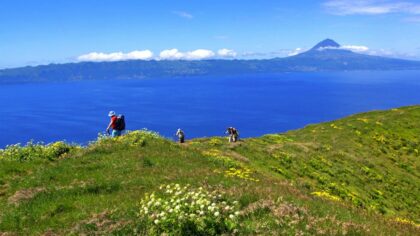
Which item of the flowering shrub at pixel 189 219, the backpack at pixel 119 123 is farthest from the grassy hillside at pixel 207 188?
the backpack at pixel 119 123

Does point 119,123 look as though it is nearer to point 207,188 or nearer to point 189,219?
point 207,188

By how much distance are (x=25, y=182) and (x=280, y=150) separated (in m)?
27.4

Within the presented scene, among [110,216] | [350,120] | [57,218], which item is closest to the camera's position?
[110,216]

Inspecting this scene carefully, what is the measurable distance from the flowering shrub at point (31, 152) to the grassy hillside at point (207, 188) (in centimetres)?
8

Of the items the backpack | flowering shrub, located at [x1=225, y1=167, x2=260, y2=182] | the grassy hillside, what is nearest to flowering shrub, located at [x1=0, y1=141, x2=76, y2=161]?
the grassy hillside

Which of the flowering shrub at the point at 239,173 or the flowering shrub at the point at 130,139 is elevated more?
the flowering shrub at the point at 130,139

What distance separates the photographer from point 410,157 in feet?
167

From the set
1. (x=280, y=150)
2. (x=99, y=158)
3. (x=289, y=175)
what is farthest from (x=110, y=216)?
(x=280, y=150)

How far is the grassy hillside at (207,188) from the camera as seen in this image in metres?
12.5

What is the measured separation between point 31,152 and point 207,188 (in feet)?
48.9

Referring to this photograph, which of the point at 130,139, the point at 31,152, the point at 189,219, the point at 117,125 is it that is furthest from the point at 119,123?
the point at 189,219

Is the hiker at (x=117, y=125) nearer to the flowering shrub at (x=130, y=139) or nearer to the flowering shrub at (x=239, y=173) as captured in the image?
the flowering shrub at (x=130, y=139)

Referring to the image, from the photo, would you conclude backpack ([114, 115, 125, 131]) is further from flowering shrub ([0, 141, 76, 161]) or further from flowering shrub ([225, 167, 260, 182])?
flowering shrub ([225, 167, 260, 182])

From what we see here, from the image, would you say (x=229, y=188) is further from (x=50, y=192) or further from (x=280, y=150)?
(x=280, y=150)
